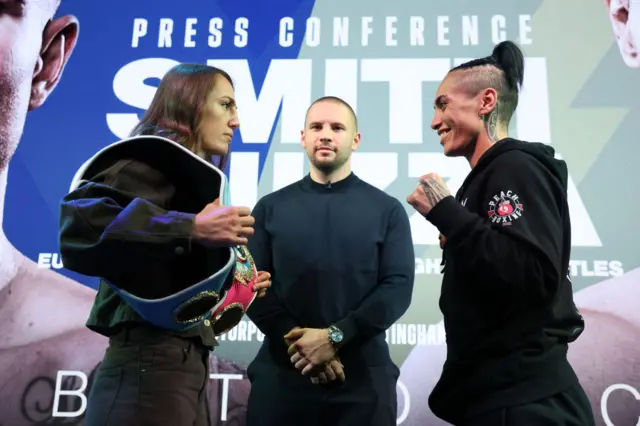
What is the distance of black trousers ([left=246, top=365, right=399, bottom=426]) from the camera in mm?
2086

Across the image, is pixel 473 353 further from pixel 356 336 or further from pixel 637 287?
pixel 637 287

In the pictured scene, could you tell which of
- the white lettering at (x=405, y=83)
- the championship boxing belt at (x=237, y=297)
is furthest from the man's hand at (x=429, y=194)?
the white lettering at (x=405, y=83)

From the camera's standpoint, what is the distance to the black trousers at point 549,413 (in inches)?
55.6

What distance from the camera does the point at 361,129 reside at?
3062 millimetres

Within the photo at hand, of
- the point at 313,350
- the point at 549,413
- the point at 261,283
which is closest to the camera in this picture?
the point at 549,413

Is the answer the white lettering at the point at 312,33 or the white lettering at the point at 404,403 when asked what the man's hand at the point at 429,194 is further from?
the white lettering at the point at 312,33

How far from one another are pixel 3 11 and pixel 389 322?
2603mm

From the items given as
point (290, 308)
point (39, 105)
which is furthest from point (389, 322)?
point (39, 105)

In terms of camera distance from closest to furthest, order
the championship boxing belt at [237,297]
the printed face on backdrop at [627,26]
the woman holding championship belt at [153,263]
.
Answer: the woman holding championship belt at [153,263] → the championship boxing belt at [237,297] → the printed face on backdrop at [627,26]

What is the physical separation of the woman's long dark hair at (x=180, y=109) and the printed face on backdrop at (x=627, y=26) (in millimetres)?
2310

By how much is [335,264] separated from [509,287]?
2.95 feet

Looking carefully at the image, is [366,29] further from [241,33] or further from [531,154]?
[531,154]

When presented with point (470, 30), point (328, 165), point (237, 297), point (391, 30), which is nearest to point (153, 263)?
point (237, 297)

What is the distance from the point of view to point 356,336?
2.14m
